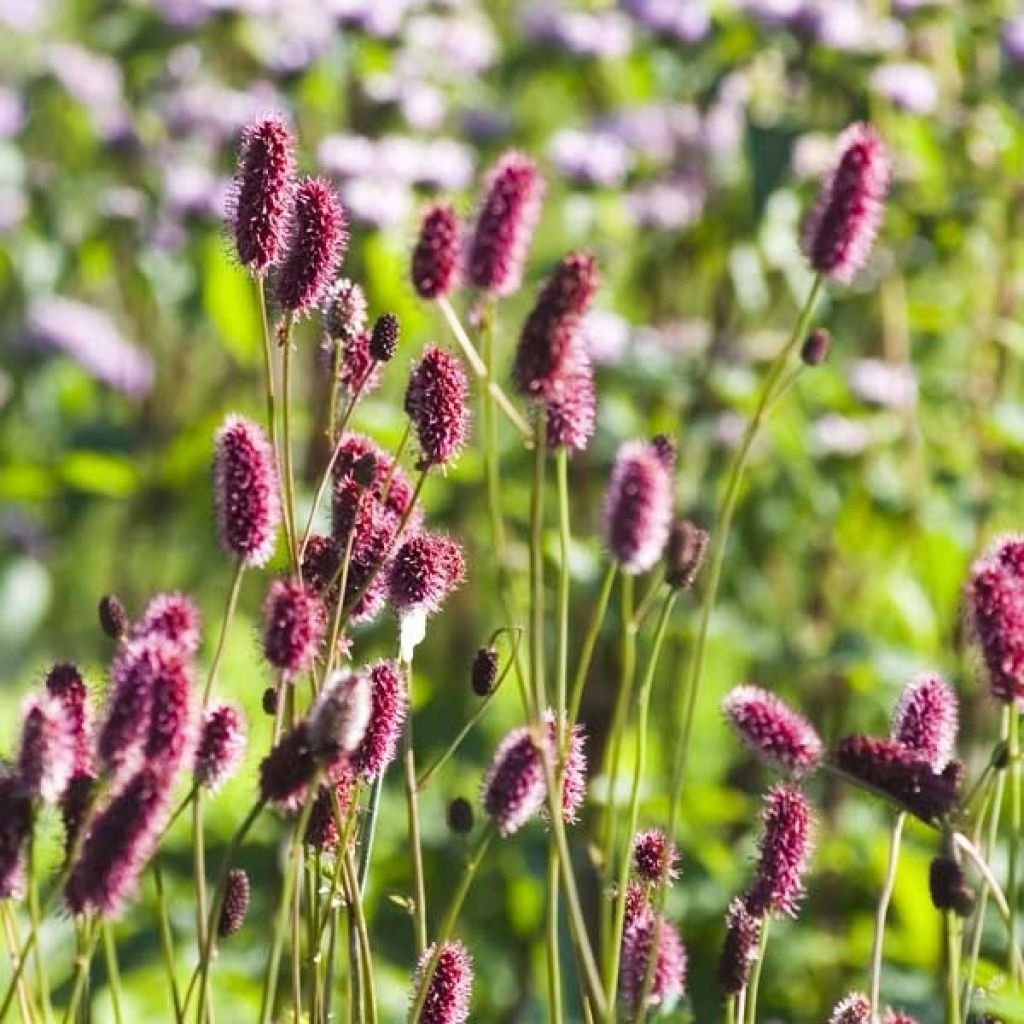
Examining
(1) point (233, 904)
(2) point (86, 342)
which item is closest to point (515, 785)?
(1) point (233, 904)

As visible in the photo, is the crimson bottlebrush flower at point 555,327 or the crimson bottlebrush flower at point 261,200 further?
the crimson bottlebrush flower at point 261,200

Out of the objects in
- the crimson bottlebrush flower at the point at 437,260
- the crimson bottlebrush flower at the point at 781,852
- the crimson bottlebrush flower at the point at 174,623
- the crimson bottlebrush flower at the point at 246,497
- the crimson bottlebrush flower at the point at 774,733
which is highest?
the crimson bottlebrush flower at the point at 437,260

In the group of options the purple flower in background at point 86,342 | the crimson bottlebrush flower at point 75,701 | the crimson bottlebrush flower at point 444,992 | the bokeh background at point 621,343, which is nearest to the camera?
the crimson bottlebrush flower at point 75,701

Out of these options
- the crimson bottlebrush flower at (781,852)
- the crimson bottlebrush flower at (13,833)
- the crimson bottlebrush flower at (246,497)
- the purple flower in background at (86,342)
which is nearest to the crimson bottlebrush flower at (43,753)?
the crimson bottlebrush flower at (13,833)

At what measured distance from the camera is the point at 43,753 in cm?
100

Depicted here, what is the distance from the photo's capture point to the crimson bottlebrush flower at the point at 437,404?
117 cm

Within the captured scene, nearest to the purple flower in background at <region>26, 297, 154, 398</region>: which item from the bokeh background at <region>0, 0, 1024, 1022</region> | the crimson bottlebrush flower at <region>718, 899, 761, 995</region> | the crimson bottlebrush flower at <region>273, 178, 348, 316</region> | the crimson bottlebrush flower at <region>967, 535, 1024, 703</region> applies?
the bokeh background at <region>0, 0, 1024, 1022</region>

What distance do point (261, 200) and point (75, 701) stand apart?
29 centimetres

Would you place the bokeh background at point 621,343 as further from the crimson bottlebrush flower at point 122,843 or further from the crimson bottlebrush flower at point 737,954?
the crimson bottlebrush flower at point 122,843

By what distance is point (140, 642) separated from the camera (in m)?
1.02

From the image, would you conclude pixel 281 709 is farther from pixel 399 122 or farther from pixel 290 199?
pixel 399 122

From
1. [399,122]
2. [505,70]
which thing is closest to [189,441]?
[399,122]

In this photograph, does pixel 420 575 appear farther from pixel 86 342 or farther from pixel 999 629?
pixel 86 342

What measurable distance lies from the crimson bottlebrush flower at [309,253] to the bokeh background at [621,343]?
4.45ft
